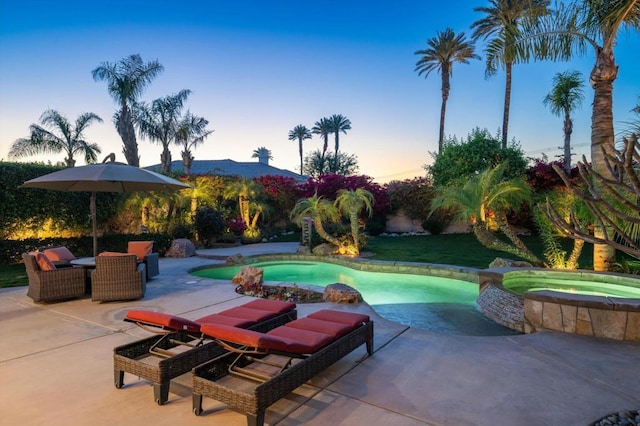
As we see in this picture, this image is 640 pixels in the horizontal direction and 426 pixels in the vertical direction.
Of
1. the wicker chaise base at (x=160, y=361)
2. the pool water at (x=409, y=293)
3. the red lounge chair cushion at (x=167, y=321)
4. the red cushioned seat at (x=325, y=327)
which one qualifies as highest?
the red lounge chair cushion at (x=167, y=321)

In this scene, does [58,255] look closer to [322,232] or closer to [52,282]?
[52,282]

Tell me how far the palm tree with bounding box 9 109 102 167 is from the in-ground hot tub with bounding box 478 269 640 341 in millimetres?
22607

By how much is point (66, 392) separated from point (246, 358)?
154cm

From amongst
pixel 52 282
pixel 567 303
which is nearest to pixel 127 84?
pixel 52 282

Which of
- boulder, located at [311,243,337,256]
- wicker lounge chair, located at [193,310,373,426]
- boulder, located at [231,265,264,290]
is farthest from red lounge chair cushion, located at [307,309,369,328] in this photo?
boulder, located at [311,243,337,256]

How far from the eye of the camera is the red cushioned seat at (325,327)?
3209 millimetres

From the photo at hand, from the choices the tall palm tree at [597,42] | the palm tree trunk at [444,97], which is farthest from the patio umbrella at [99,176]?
the palm tree trunk at [444,97]

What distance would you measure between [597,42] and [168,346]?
8972mm

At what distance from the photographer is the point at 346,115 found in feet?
150

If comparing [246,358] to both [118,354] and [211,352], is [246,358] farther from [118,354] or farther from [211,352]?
[118,354]

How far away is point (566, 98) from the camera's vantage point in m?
20.2

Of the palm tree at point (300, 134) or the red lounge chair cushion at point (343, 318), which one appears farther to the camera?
the palm tree at point (300, 134)

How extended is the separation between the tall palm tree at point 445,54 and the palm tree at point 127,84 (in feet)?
64.7

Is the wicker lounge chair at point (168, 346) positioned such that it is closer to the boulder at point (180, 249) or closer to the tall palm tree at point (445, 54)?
the boulder at point (180, 249)
